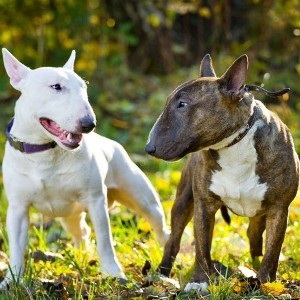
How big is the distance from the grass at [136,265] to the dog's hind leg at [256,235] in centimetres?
6

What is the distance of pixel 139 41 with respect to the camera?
13.0 metres

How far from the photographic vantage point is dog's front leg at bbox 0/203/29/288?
17.0 feet

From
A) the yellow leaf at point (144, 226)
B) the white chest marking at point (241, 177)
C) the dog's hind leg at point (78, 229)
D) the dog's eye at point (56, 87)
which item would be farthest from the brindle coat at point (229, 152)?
the yellow leaf at point (144, 226)

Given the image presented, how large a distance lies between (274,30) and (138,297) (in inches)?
316

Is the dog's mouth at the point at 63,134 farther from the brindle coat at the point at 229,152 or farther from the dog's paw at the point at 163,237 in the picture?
the dog's paw at the point at 163,237

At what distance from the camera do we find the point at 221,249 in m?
5.85

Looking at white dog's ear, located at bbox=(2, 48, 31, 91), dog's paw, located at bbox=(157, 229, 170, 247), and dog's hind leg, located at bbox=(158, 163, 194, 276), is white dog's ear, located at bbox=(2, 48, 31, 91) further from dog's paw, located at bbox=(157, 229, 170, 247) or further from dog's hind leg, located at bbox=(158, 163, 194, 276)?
dog's paw, located at bbox=(157, 229, 170, 247)

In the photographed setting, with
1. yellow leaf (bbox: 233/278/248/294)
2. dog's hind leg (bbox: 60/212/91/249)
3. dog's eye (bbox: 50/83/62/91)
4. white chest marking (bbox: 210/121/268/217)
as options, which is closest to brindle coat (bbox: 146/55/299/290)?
white chest marking (bbox: 210/121/268/217)

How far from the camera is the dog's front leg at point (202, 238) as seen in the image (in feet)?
16.3

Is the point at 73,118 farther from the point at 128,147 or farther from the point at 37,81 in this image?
the point at 128,147

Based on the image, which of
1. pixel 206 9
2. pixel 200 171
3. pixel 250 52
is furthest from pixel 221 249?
pixel 206 9

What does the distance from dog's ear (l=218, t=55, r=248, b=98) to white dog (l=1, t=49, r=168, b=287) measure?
796 millimetres

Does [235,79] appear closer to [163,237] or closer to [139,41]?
[163,237]

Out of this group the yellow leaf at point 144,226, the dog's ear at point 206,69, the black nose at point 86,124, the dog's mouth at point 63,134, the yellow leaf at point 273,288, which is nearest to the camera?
the yellow leaf at point 273,288
